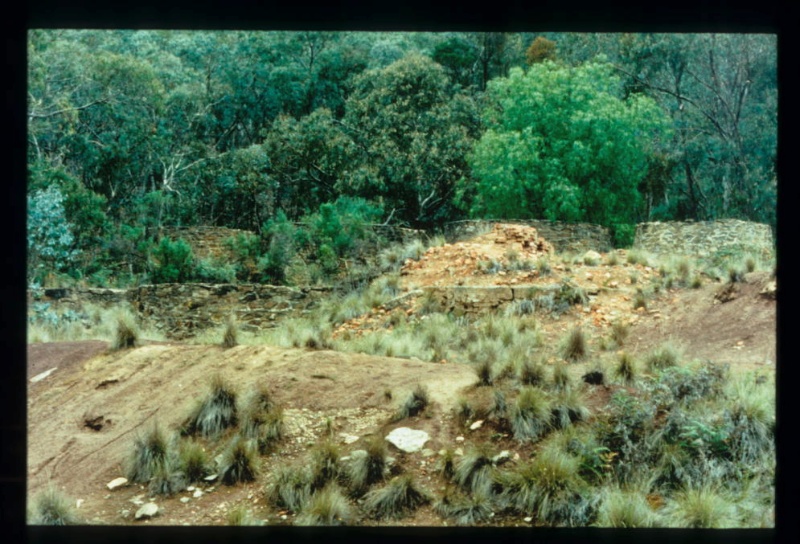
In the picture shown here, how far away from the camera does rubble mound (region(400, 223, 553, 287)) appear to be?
10.5 metres

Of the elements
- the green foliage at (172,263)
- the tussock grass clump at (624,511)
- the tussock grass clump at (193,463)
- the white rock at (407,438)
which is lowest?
the tussock grass clump at (624,511)

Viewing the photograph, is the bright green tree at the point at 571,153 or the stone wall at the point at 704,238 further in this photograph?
the bright green tree at the point at 571,153

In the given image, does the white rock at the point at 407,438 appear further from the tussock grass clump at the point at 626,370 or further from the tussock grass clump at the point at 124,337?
the tussock grass clump at the point at 124,337

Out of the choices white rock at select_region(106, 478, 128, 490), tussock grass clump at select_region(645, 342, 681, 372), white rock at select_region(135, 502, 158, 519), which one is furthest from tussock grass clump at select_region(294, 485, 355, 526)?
tussock grass clump at select_region(645, 342, 681, 372)

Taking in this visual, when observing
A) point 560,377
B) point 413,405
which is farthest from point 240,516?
point 560,377

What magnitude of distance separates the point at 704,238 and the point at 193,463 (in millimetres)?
8695

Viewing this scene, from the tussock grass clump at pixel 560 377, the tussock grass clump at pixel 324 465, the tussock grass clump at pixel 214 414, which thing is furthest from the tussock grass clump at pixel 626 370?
the tussock grass clump at pixel 214 414

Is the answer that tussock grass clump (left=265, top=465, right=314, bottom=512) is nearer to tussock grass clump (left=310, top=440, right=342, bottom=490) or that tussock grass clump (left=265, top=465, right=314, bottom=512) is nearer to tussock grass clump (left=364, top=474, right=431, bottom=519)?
tussock grass clump (left=310, top=440, right=342, bottom=490)

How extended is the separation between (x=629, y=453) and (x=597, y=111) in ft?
30.2

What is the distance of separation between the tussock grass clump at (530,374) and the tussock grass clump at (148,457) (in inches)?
108

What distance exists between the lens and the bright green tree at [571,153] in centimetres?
1377

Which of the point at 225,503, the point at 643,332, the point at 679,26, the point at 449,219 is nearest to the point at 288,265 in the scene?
the point at 449,219

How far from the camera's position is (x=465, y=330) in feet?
30.6
